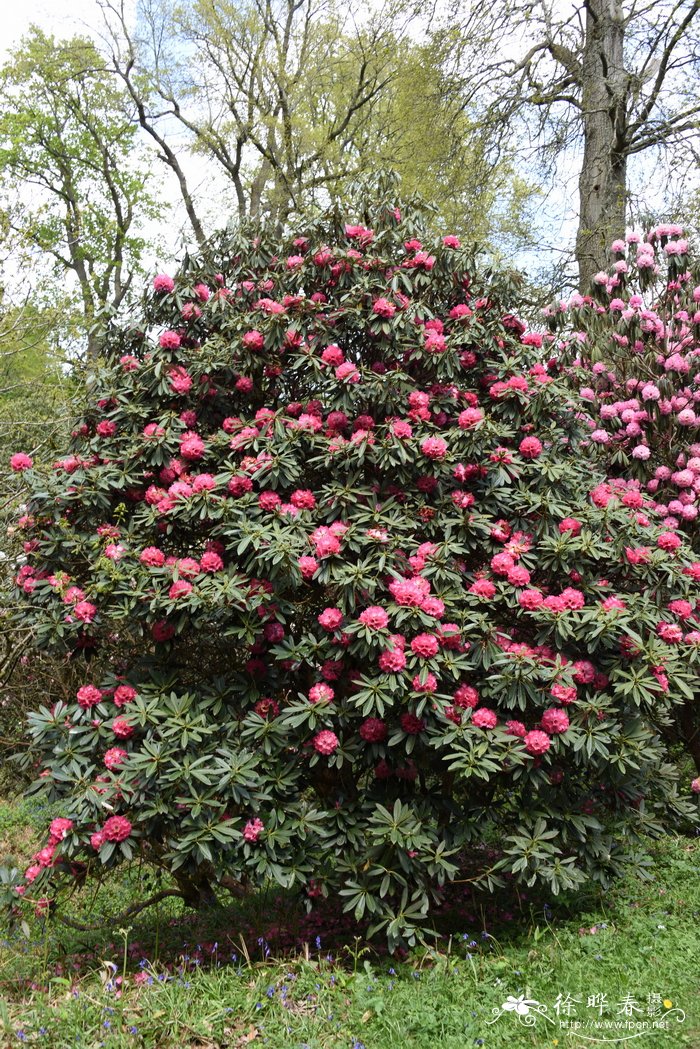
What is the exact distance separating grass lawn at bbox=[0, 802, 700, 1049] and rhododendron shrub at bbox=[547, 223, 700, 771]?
2153 millimetres

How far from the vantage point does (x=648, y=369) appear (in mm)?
5668

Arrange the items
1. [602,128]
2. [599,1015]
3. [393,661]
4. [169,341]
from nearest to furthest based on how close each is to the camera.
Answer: [599,1015] → [393,661] → [169,341] → [602,128]

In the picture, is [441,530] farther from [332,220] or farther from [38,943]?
[38,943]

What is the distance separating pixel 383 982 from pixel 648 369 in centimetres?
413

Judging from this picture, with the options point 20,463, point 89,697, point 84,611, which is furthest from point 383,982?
point 20,463

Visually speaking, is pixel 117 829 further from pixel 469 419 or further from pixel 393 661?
pixel 469 419

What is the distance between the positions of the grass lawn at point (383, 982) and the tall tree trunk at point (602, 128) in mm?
6602

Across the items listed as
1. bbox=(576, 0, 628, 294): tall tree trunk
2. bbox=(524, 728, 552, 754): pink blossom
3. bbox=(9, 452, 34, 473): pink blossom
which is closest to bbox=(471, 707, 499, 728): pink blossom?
bbox=(524, 728, 552, 754): pink blossom

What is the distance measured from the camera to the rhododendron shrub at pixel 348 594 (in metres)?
3.53

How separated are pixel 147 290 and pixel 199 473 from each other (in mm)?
1166

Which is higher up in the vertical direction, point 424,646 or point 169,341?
point 169,341

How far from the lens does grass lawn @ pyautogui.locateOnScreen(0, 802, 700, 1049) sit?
3.08m

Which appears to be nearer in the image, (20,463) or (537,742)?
(537,742)

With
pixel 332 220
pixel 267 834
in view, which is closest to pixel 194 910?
pixel 267 834
